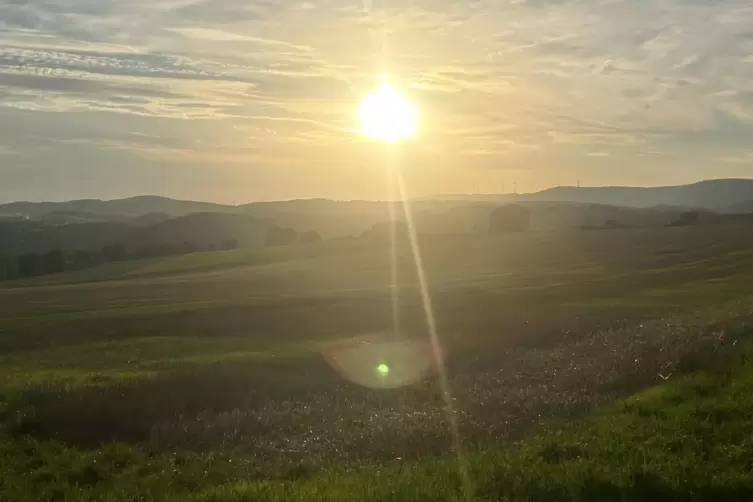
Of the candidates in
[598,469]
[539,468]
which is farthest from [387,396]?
[598,469]

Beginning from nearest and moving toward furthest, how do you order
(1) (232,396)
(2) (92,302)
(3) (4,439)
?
(3) (4,439), (1) (232,396), (2) (92,302)

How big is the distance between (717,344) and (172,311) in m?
Answer: 40.9

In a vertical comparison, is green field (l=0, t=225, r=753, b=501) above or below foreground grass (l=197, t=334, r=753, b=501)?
below

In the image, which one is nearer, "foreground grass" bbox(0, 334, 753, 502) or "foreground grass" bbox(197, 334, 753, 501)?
"foreground grass" bbox(197, 334, 753, 501)

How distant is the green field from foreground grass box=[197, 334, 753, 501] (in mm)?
46

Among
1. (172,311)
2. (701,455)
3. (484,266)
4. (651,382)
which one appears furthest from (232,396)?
(484,266)

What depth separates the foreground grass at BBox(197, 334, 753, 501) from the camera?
471 inches

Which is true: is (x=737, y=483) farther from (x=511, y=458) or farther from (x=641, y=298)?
(x=641, y=298)

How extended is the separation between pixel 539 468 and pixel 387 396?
14.3m

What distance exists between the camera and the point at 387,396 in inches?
1061

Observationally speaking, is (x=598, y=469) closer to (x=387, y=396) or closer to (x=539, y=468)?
(x=539, y=468)

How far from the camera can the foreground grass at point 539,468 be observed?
12.1 meters

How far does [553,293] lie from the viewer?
2308 inches

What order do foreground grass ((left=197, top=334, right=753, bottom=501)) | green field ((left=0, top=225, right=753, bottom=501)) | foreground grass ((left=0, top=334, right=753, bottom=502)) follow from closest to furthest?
1. foreground grass ((left=197, top=334, right=753, bottom=501))
2. foreground grass ((left=0, top=334, right=753, bottom=502))
3. green field ((left=0, top=225, right=753, bottom=501))
